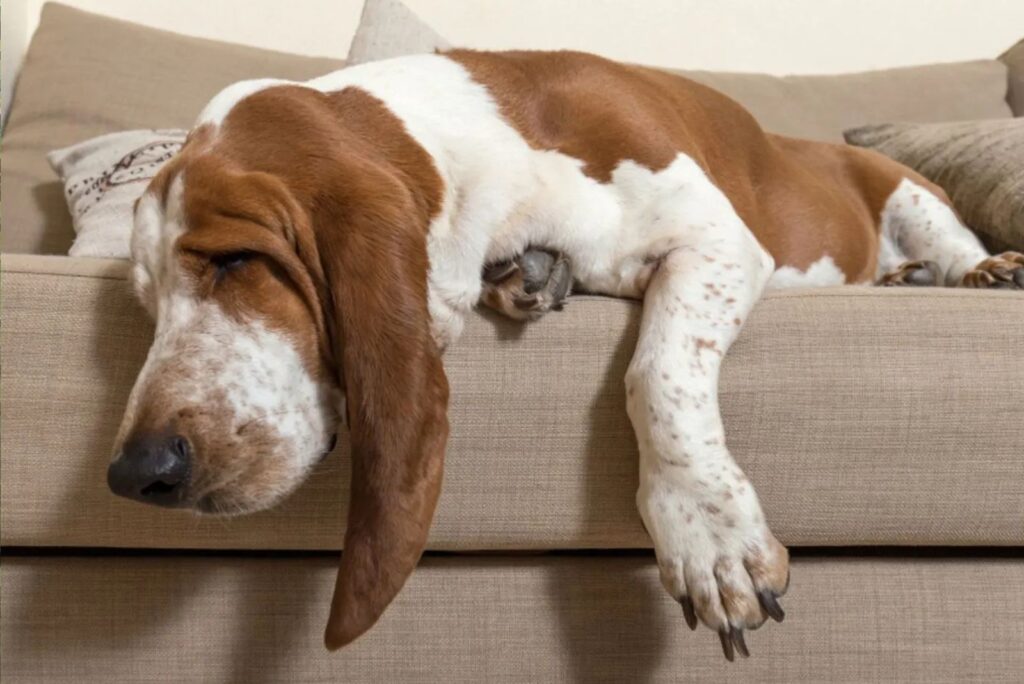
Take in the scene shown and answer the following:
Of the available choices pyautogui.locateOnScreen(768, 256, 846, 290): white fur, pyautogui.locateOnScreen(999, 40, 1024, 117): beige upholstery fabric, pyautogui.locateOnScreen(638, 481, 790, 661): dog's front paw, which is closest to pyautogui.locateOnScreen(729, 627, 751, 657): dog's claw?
pyautogui.locateOnScreen(638, 481, 790, 661): dog's front paw

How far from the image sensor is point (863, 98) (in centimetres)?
291

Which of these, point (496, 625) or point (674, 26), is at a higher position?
point (674, 26)

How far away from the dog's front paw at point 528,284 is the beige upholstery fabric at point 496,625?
0.36m

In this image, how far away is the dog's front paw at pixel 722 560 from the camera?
1138mm

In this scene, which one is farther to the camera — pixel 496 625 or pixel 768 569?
pixel 496 625

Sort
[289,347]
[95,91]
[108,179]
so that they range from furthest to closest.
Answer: [95,91], [108,179], [289,347]

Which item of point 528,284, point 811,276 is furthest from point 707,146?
point 528,284

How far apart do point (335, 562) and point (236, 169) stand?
0.55 m

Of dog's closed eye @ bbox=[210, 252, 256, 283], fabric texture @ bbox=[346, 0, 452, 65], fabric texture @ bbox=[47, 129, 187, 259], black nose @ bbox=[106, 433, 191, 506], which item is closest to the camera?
black nose @ bbox=[106, 433, 191, 506]

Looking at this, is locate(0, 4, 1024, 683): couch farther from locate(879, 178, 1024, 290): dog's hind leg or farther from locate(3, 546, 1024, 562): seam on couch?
locate(879, 178, 1024, 290): dog's hind leg

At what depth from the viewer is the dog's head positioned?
3.43ft

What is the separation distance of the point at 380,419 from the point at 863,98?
7.84ft

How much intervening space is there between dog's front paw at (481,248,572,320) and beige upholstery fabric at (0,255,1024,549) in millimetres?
25

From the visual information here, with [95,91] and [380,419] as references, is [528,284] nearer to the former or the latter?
[380,419]
